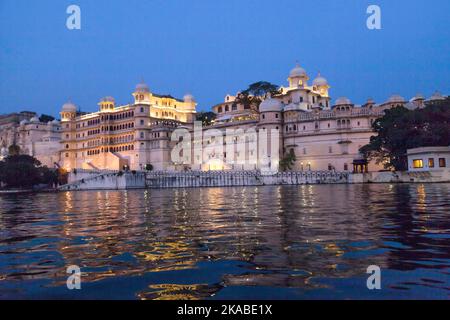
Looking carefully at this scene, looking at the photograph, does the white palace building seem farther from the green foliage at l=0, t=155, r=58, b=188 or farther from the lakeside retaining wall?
the green foliage at l=0, t=155, r=58, b=188

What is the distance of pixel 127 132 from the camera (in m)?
86.4

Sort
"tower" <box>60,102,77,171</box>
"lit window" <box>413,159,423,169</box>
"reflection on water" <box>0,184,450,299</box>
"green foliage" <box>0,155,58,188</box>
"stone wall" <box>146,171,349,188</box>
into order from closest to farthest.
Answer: "reflection on water" <box>0,184,450,299</box> → "lit window" <box>413,159,423,169</box> → "stone wall" <box>146,171,349,188</box> → "green foliage" <box>0,155,58,188</box> → "tower" <box>60,102,77,171</box>

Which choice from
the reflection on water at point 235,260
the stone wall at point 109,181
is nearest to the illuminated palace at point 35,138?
the stone wall at point 109,181

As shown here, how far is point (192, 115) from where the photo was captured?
98.3 m

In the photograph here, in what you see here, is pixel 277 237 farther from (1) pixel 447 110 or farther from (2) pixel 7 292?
(1) pixel 447 110

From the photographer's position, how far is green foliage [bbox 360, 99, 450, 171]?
4962 cm

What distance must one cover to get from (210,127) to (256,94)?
1389 centimetres

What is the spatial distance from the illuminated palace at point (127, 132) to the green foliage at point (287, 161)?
77.6ft

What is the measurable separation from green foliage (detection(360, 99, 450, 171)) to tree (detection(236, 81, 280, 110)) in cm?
3229

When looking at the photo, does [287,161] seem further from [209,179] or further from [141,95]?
[141,95]

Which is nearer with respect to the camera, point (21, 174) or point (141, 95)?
point (21, 174)

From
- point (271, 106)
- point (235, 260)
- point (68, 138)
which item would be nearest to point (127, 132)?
point (68, 138)

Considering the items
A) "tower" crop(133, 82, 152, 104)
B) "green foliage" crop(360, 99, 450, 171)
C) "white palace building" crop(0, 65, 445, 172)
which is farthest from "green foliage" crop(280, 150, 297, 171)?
"tower" crop(133, 82, 152, 104)

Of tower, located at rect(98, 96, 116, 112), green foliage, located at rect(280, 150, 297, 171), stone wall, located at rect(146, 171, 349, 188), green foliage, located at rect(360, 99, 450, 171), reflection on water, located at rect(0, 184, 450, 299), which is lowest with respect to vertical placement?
reflection on water, located at rect(0, 184, 450, 299)
